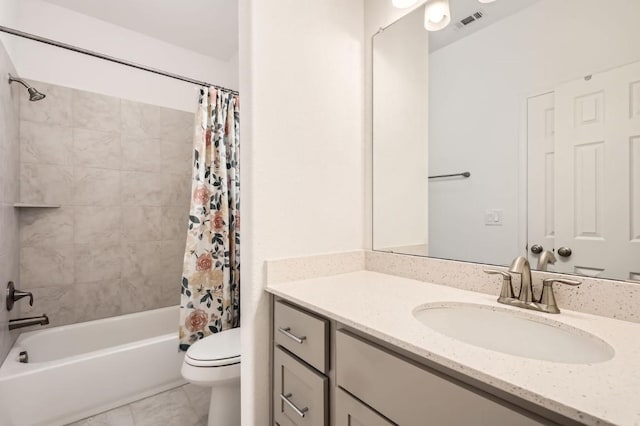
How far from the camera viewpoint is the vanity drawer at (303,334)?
35.3 inches

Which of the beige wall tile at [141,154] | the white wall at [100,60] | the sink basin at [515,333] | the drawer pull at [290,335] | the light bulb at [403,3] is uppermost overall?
the white wall at [100,60]

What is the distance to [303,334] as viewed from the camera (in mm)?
976

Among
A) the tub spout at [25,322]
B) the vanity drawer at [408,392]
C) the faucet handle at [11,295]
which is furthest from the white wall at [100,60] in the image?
the vanity drawer at [408,392]

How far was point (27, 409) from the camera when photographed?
1.50m

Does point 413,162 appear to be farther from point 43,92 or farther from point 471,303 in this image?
point 43,92

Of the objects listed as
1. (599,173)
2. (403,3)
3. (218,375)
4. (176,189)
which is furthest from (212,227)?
(599,173)

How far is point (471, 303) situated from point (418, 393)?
43 cm

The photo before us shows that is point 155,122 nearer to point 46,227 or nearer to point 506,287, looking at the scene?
point 46,227

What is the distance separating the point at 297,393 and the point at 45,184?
7.68 ft

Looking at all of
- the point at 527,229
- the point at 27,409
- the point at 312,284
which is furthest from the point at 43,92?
the point at 527,229

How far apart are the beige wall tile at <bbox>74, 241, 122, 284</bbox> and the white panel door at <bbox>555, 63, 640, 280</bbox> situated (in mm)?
2812

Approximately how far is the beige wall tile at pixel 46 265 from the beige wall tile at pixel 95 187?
369 millimetres

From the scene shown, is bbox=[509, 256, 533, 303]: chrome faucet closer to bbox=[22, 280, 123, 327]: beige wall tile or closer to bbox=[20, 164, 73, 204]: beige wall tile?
bbox=[22, 280, 123, 327]: beige wall tile

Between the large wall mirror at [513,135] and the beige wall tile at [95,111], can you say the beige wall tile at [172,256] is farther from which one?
the large wall mirror at [513,135]
